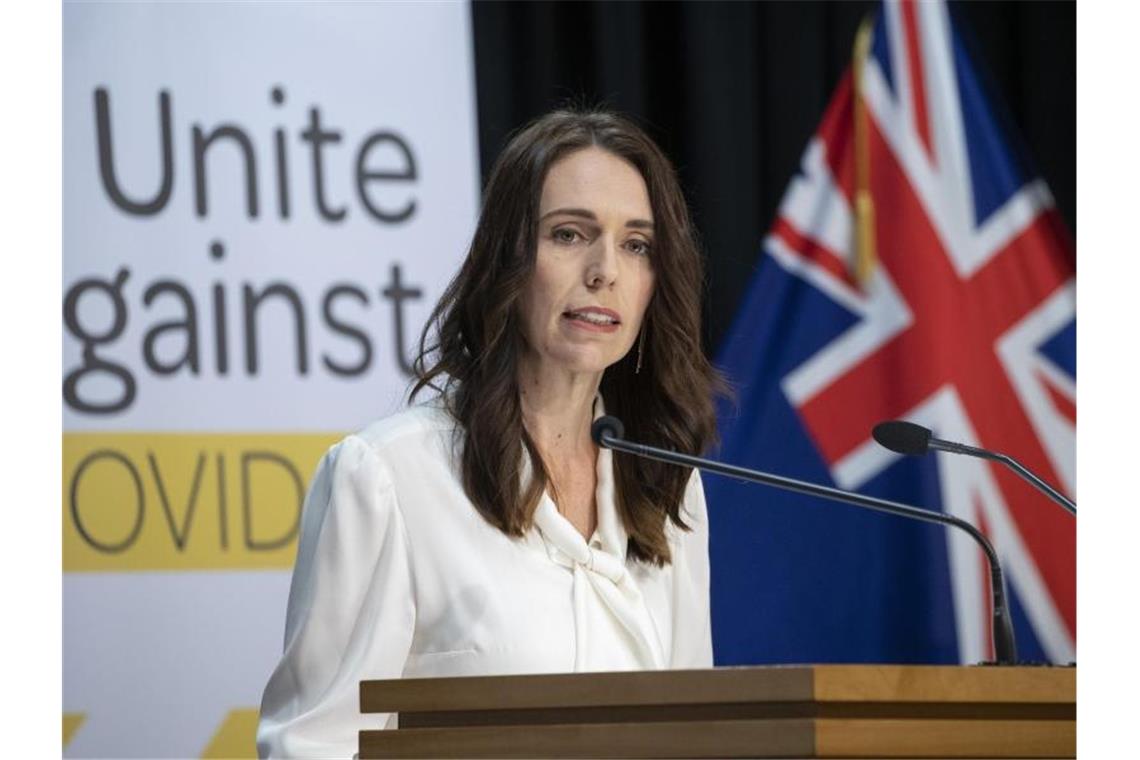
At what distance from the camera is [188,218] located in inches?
143

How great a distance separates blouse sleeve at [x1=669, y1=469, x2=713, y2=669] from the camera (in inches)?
95.2

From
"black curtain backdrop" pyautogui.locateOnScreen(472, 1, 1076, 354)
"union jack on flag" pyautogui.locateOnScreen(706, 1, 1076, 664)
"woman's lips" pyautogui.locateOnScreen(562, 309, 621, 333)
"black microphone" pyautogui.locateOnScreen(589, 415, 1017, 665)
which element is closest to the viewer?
"black microphone" pyautogui.locateOnScreen(589, 415, 1017, 665)

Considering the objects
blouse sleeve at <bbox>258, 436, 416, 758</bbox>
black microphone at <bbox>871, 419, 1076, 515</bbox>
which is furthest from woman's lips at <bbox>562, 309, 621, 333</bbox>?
black microphone at <bbox>871, 419, 1076, 515</bbox>

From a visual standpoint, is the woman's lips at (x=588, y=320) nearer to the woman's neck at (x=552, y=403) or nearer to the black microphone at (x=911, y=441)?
the woman's neck at (x=552, y=403)

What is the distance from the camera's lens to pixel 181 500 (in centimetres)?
355

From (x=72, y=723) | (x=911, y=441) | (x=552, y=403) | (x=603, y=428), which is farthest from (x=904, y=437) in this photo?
(x=72, y=723)

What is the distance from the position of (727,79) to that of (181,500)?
155cm

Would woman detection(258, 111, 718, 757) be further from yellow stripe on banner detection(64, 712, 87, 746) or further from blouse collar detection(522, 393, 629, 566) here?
yellow stripe on banner detection(64, 712, 87, 746)

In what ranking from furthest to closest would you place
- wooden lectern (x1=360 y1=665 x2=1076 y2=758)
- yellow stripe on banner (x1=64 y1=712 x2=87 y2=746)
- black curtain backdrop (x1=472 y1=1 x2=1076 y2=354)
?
1. black curtain backdrop (x1=472 y1=1 x2=1076 y2=354)
2. yellow stripe on banner (x1=64 y1=712 x2=87 y2=746)
3. wooden lectern (x1=360 y1=665 x2=1076 y2=758)

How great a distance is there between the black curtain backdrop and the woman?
1.40 metres

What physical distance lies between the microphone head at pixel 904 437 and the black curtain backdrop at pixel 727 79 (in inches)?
75.8

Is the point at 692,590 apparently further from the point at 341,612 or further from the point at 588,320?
the point at 341,612
